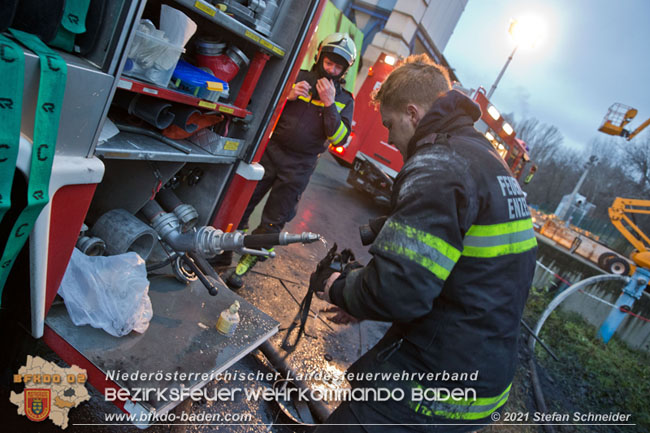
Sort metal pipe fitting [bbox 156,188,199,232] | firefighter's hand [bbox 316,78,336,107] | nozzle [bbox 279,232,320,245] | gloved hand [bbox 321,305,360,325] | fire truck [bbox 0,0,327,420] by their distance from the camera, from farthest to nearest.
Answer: gloved hand [bbox 321,305,360,325] → firefighter's hand [bbox 316,78,336,107] → metal pipe fitting [bbox 156,188,199,232] → nozzle [bbox 279,232,320,245] → fire truck [bbox 0,0,327,420]

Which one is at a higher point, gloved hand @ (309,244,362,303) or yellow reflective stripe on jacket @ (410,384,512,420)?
gloved hand @ (309,244,362,303)

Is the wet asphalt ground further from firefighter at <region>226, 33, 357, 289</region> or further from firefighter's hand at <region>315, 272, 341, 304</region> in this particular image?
firefighter at <region>226, 33, 357, 289</region>

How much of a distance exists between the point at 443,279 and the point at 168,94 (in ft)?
5.19

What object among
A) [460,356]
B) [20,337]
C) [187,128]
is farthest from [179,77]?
[460,356]

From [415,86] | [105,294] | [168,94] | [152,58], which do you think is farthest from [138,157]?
[415,86]

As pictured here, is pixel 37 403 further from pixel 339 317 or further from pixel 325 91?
pixel 325 91

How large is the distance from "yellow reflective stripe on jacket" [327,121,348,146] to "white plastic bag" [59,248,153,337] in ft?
6.57

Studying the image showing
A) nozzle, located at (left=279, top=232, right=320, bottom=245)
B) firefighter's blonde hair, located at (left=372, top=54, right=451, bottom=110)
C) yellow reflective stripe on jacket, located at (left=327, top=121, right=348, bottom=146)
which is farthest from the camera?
yellow reflective stripe on jacket, located at (left=327, top=121, right=348, bottom=146)

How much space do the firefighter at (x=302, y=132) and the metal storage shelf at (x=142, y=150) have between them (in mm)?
999

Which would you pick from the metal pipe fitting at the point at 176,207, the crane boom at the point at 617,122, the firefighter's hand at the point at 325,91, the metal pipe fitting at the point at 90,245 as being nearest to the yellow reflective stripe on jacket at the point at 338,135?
the firefighter's hand at the point at 325,91

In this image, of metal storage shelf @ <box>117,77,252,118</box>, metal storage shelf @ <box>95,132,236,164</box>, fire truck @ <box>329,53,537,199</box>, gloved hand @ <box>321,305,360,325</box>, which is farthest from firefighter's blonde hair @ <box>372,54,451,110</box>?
fire truck @ <box>329,53,537,199</box>

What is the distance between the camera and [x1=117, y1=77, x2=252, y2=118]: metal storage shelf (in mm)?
1646

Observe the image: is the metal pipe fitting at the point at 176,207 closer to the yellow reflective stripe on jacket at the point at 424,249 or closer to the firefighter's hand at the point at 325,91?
the firefighter's hand at the point at 325,91

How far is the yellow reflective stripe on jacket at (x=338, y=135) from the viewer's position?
10.8ft
